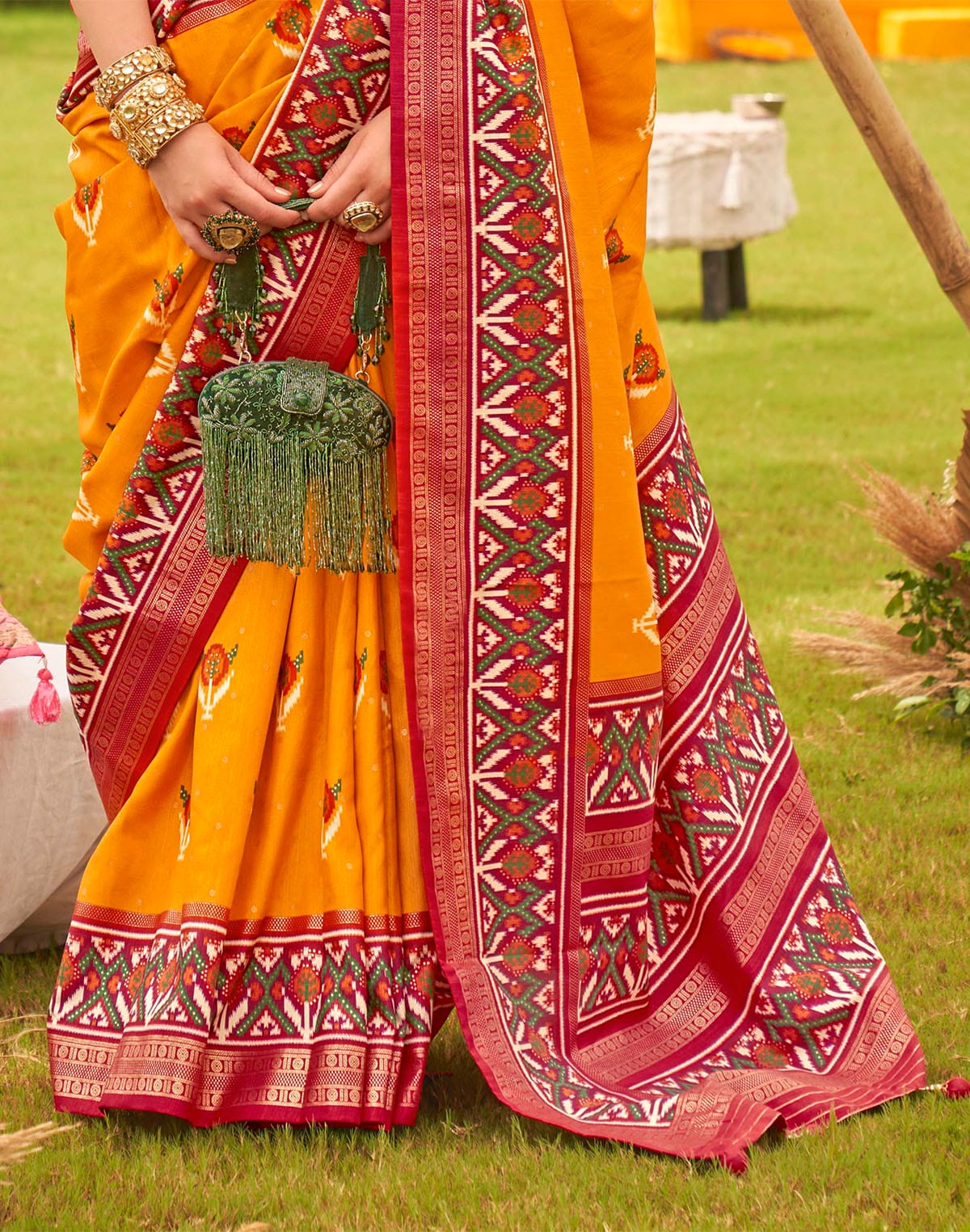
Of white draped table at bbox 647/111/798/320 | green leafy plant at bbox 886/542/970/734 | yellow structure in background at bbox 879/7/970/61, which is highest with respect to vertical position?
green leafy plant at bbox 886/542/970/734

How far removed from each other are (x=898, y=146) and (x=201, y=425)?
47.0 inches

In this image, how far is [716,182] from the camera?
997 cm

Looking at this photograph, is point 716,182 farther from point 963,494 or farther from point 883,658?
point 963,494

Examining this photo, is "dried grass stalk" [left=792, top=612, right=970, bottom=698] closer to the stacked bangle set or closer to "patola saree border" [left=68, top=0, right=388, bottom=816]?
"patola saree border" [left=68, top=0, right=388, bottom=816]

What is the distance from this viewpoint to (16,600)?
17.1ft

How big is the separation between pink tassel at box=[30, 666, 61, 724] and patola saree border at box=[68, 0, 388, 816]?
387 millimetres

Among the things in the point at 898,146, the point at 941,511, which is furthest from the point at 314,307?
the point at 941,511

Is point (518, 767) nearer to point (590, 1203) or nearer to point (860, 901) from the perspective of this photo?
point (590, 1203)

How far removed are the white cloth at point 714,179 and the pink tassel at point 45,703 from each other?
7.63 meters

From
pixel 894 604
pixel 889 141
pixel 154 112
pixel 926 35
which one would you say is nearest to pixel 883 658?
pixel 894 604

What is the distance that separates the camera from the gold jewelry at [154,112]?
2.18 metres

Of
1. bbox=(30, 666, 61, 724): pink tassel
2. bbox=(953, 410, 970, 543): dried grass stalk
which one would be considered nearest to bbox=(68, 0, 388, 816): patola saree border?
bbox=(30, 666, 61, 724): pink tassel

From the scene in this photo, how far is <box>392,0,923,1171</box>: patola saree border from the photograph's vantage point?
219 cm

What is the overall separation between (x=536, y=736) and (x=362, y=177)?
0.76 m
